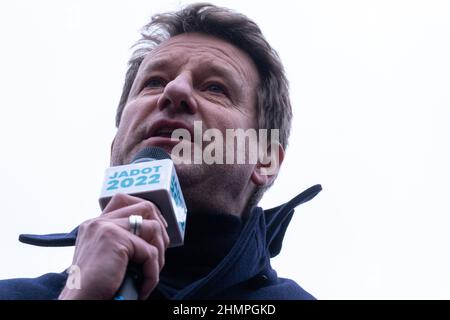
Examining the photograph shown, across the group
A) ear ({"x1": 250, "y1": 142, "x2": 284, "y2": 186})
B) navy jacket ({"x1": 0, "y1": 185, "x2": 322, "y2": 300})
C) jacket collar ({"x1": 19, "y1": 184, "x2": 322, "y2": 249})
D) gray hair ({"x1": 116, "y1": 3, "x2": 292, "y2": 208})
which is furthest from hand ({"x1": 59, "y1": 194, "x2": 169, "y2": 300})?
gray hair ({"x1": 116, "y1": 3, "x2": 292, "y2": 208})

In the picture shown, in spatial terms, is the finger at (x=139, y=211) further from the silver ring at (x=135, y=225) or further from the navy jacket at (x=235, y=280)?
the navy jacket at (x=235, y=280)

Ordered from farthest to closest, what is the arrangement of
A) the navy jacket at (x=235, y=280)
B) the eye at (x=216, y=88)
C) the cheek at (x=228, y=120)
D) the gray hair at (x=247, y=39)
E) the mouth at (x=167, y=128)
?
the gray hair at (x=247, y=39) < the eye at (x=216, y=88) < the cheek at (x=228, y=120) < the mouth at (x=167, y=128) < the navy jacket at (x=235, y=280)

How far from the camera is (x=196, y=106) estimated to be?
10.9 ft

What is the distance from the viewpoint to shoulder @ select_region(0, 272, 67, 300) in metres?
2.72

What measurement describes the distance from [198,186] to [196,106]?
1.56 ft

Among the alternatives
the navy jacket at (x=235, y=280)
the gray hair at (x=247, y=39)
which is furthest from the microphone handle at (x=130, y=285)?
the gray hair at (x=247, y=39)

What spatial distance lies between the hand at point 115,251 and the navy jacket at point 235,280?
74 cm

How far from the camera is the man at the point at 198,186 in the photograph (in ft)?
6.02

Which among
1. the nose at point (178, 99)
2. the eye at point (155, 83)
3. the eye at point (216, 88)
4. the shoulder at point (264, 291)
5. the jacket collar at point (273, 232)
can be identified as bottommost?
the shoulder at point (264, 291)

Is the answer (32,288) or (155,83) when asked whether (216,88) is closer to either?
(155,83)

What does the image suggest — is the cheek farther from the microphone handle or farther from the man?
the microphone handle

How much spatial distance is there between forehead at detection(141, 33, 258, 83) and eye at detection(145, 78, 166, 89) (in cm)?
9

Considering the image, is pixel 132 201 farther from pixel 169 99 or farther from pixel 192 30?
pixel 192 30

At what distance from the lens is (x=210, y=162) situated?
325cm
